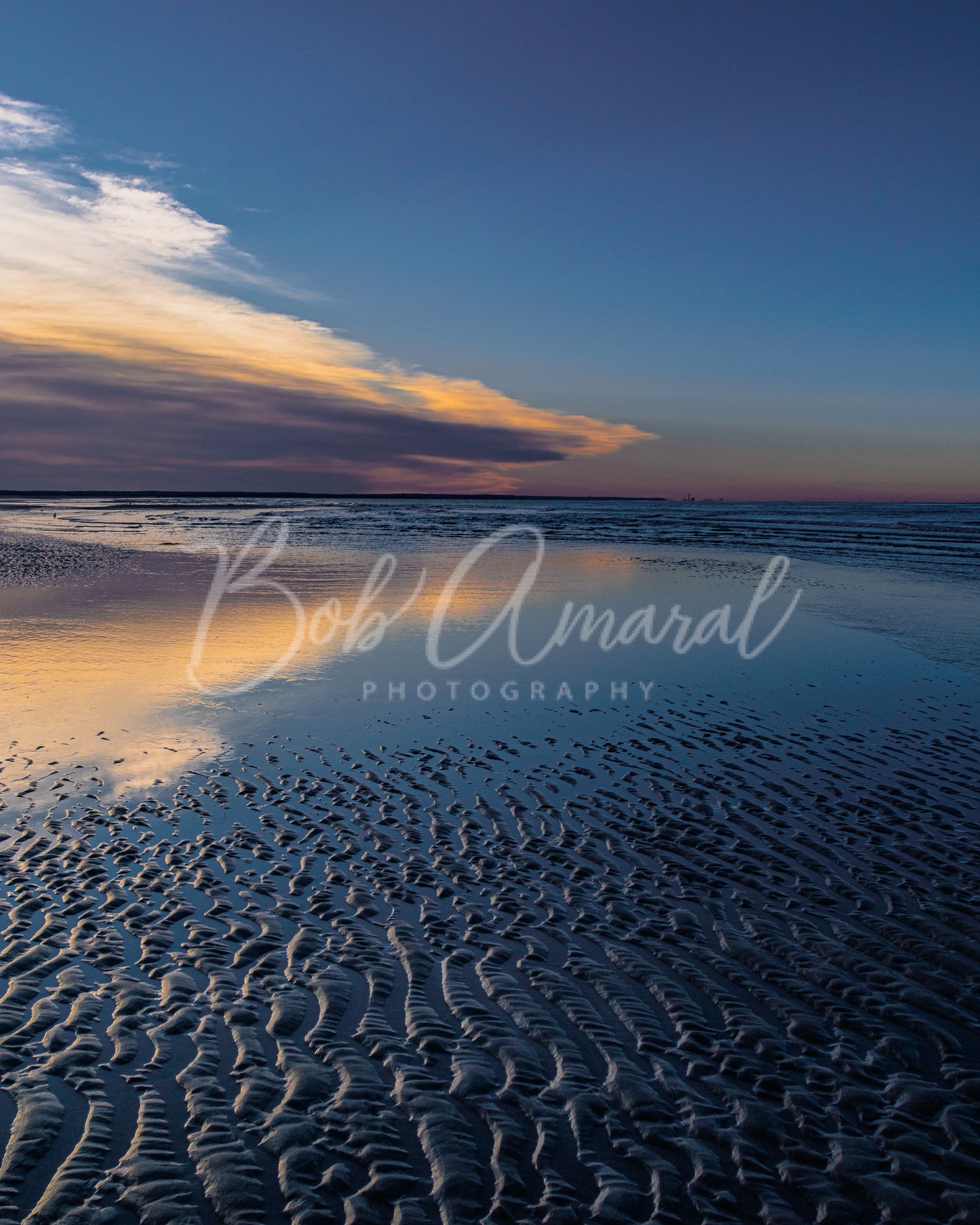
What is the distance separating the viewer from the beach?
382cm

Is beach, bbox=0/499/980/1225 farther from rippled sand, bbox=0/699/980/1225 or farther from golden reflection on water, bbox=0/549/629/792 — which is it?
golden reflection on water, bbox=0/549/629/792

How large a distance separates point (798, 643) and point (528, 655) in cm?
595

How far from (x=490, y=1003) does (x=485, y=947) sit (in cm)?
65

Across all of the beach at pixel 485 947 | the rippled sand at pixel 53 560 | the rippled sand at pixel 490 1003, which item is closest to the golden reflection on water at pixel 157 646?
the beach at pixel 485 947

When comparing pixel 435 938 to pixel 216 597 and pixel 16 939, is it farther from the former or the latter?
pixel 216 597

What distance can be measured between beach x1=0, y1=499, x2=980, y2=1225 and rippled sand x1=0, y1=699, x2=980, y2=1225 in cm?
2

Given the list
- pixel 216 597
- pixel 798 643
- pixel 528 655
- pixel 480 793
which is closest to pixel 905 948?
pixel 480 793

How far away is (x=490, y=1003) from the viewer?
5.12 meters

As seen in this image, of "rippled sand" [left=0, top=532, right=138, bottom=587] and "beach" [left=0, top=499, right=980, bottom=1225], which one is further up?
"rippled sand" [left=0, top=532, right=138, bottom=587]

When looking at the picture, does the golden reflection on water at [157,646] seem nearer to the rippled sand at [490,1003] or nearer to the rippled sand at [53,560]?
the rippled sand at [490,1003]

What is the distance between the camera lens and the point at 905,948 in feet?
19.0

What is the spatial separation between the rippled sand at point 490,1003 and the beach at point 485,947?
2 cm

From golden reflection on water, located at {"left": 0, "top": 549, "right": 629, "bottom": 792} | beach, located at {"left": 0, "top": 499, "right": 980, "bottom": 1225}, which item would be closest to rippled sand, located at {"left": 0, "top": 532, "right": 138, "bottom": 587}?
golden reflection on water, located at {"left": 0, "top": 549, "right": 629, "bottom": 792}

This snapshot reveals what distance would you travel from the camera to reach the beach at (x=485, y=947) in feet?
12.5
